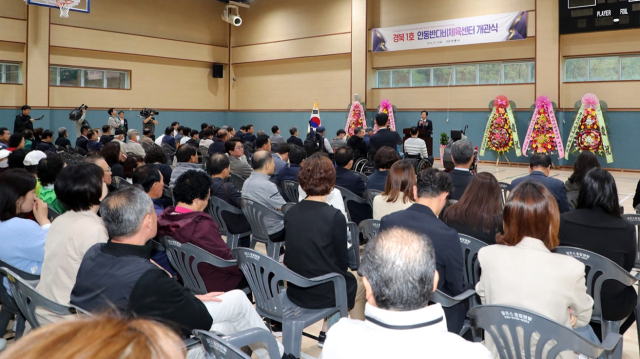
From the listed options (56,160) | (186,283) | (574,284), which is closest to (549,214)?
(574,284)

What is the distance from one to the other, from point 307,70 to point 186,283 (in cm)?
1502

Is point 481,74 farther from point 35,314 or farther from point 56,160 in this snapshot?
point 35,314

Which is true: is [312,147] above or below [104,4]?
below

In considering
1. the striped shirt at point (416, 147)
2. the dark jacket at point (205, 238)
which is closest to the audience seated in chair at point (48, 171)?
the dark jacket at point (205, 238)

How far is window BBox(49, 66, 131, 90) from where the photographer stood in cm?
1517

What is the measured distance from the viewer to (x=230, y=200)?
4.64 metres

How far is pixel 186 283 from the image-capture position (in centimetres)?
303

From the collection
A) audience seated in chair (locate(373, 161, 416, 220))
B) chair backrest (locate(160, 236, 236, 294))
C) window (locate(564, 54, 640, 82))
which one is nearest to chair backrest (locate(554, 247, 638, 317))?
audience seated in chair (locate(373, 161, 416, 220))

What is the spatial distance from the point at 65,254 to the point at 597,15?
12392mm

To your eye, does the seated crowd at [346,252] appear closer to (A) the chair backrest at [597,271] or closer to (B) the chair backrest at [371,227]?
(A) the chair backrest at [597,271]

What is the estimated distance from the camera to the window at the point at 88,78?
1517cm

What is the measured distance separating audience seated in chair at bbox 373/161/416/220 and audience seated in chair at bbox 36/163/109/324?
2019mm

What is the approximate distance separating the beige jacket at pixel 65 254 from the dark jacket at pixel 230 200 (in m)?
2.00

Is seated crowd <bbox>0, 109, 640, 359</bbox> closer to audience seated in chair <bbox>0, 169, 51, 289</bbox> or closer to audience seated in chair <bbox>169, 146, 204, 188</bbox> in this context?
audience seated in chair <bbox>0, 169, 51, 289</bbox>
